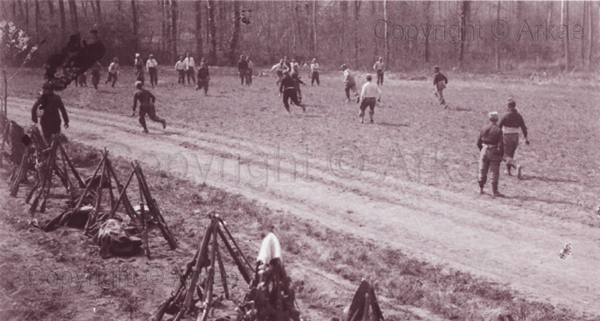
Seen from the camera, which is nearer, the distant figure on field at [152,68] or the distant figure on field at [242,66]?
the distant figure on field at [152,68]

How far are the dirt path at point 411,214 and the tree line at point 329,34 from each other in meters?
27.3

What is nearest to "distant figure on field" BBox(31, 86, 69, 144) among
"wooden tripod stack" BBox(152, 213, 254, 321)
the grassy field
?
the grassy field

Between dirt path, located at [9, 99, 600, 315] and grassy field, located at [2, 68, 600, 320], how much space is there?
29 centimetres

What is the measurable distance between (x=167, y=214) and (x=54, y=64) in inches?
304

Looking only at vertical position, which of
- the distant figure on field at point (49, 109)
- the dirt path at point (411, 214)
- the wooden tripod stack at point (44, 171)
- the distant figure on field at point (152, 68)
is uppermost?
the distant figure on field at point (152, 68)

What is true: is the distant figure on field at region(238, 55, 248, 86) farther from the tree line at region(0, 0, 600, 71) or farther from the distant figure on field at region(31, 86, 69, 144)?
the distant figure on field at region(31, 86, 69, 144)

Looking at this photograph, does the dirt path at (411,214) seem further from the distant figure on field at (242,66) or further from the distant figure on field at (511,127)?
the distant figure on field at (242,66)

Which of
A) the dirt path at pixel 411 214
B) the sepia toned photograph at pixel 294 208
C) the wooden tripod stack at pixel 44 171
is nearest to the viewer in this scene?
the sepia toned photograph at pixel 294 208

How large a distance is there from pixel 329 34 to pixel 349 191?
54.8 meters

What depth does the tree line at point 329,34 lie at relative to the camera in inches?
1810

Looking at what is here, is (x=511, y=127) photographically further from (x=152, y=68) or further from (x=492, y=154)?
(x=152, y=68)

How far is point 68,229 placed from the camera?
10648mm

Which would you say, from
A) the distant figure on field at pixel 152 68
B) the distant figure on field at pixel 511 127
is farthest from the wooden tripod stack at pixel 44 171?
the distant figure on field at pixel 152 68

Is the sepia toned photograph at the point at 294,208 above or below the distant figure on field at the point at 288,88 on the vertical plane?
below
